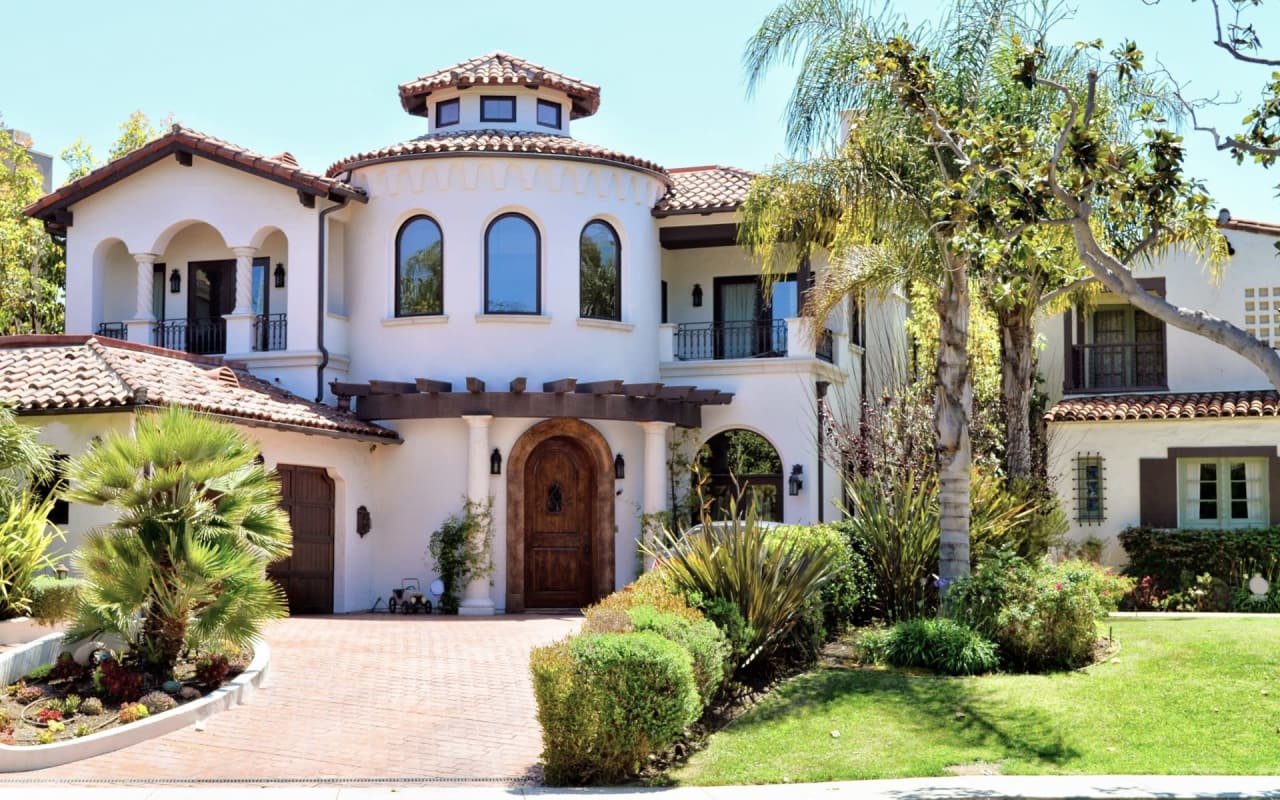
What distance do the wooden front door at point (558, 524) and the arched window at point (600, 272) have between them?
2393mm

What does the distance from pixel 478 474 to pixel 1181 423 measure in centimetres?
1261

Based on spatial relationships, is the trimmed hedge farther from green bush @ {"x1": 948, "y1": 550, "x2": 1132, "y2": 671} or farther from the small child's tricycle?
the small child's tricycle

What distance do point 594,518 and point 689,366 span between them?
11.0 feet

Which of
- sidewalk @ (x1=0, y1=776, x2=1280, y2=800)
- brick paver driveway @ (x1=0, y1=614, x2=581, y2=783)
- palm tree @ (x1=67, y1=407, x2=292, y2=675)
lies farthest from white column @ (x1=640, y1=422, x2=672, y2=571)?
sidewalk @ (x1=0, y1=776, x2=1280, y2=800)

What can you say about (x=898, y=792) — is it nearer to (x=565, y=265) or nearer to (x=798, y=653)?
(x=798, y=653)

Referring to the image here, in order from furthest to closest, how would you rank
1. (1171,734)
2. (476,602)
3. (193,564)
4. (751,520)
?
(476,602) → (751,520) → (193,564) → (1171,734)

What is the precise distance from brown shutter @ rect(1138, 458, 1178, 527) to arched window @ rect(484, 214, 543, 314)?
37.1 ft

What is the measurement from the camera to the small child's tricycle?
2248cm

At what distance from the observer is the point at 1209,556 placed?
2403 centimetres

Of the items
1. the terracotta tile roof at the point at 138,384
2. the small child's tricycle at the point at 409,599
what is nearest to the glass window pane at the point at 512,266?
the terracotta tile roof at the point at 138,384

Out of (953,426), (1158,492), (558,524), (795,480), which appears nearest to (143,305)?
(558,524)

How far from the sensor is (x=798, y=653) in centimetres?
1488

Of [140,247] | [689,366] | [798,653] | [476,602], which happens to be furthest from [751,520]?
[140,247]

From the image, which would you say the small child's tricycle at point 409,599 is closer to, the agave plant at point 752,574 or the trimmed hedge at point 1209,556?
the agave plant at point 752,574
